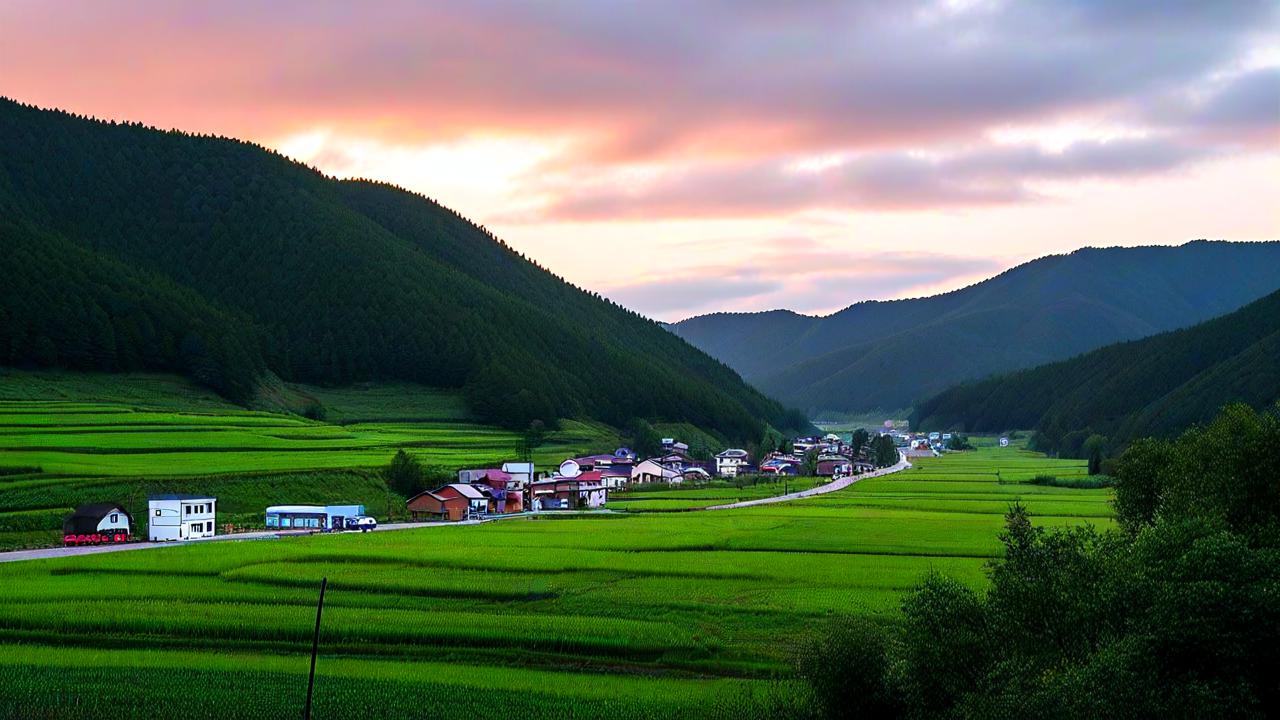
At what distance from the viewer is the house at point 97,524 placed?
51.5 meters

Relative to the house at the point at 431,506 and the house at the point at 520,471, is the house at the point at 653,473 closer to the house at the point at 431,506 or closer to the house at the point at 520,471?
the house at the point at 520,471

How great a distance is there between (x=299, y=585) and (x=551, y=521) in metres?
27.8

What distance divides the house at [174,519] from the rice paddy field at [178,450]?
420 centimetres

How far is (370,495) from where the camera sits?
2876 inches

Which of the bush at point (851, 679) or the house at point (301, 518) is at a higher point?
the house at point (301, 518)

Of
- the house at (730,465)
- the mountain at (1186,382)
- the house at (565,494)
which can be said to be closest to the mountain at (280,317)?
the house at (730,465)

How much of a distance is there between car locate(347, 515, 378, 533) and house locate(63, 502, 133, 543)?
1150 cm

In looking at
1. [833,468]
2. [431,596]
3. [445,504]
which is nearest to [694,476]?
[833,468]

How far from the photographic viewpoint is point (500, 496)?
79312 mm

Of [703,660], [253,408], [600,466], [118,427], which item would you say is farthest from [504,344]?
[703,660]

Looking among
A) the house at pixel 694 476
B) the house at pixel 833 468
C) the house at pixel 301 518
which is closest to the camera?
the house at pixel 301 518

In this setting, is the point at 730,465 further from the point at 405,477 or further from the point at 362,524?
the point at 362,524

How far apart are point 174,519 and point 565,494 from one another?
31.7 metres

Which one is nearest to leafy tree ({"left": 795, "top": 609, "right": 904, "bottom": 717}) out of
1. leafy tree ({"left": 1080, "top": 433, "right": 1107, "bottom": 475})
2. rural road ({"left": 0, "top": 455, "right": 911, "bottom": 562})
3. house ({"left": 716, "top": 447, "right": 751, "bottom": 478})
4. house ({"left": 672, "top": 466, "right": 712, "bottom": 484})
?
rural road ({"left": 0, "top": 455, "right": 911, "bottom": 562})
